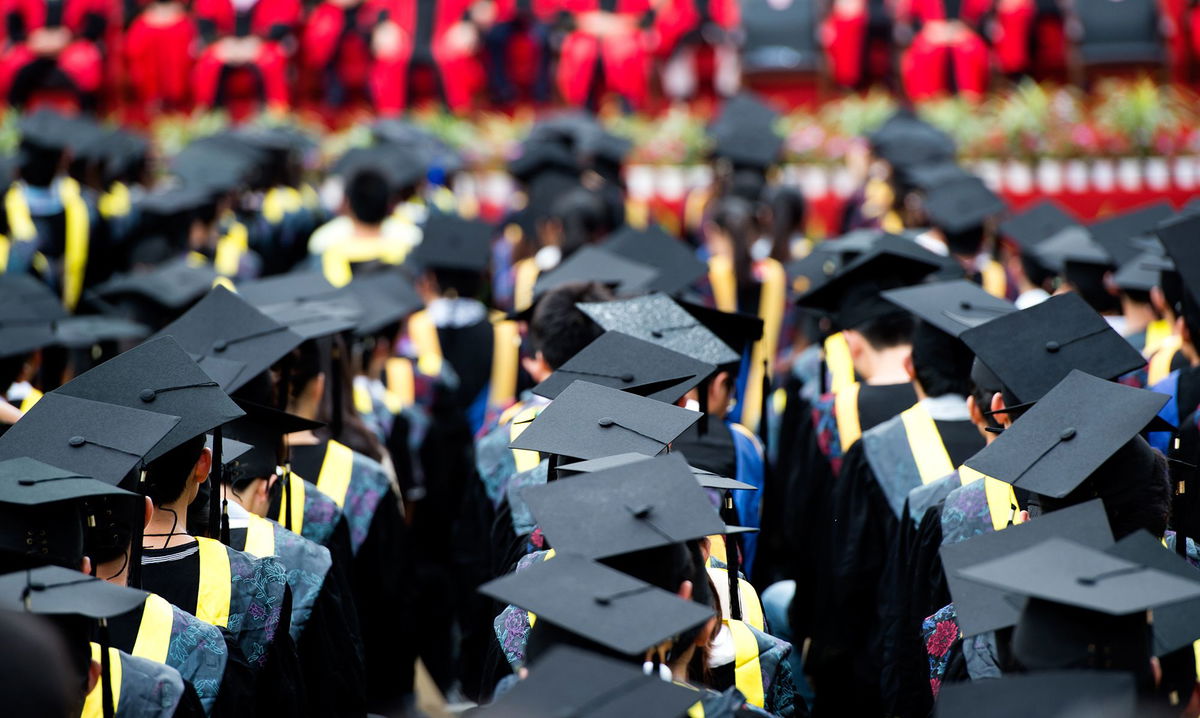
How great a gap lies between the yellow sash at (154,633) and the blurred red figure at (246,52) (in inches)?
434

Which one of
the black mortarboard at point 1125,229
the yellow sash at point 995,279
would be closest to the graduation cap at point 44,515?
the black mortarboard at point 1125,229

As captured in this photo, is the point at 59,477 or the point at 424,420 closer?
the point at 59,477

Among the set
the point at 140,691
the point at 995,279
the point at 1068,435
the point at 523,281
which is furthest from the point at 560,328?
the point at 995,279

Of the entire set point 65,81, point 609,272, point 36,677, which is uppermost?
point 36,677

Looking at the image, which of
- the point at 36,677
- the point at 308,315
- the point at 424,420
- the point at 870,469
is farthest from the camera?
the point at 424,420

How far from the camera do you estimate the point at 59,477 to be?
7.38 ft

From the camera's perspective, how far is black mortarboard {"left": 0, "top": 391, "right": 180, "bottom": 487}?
8.12 feet

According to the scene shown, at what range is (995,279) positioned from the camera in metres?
5.95

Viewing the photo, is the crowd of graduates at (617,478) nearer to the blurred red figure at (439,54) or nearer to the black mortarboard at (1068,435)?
the black mortarboard at (1068,435)

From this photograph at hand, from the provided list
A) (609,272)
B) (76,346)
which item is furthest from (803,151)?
(76,346)

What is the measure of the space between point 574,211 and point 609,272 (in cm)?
151

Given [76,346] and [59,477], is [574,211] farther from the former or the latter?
[59,477]

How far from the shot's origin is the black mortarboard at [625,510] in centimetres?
219

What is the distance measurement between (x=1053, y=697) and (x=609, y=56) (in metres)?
11.4
